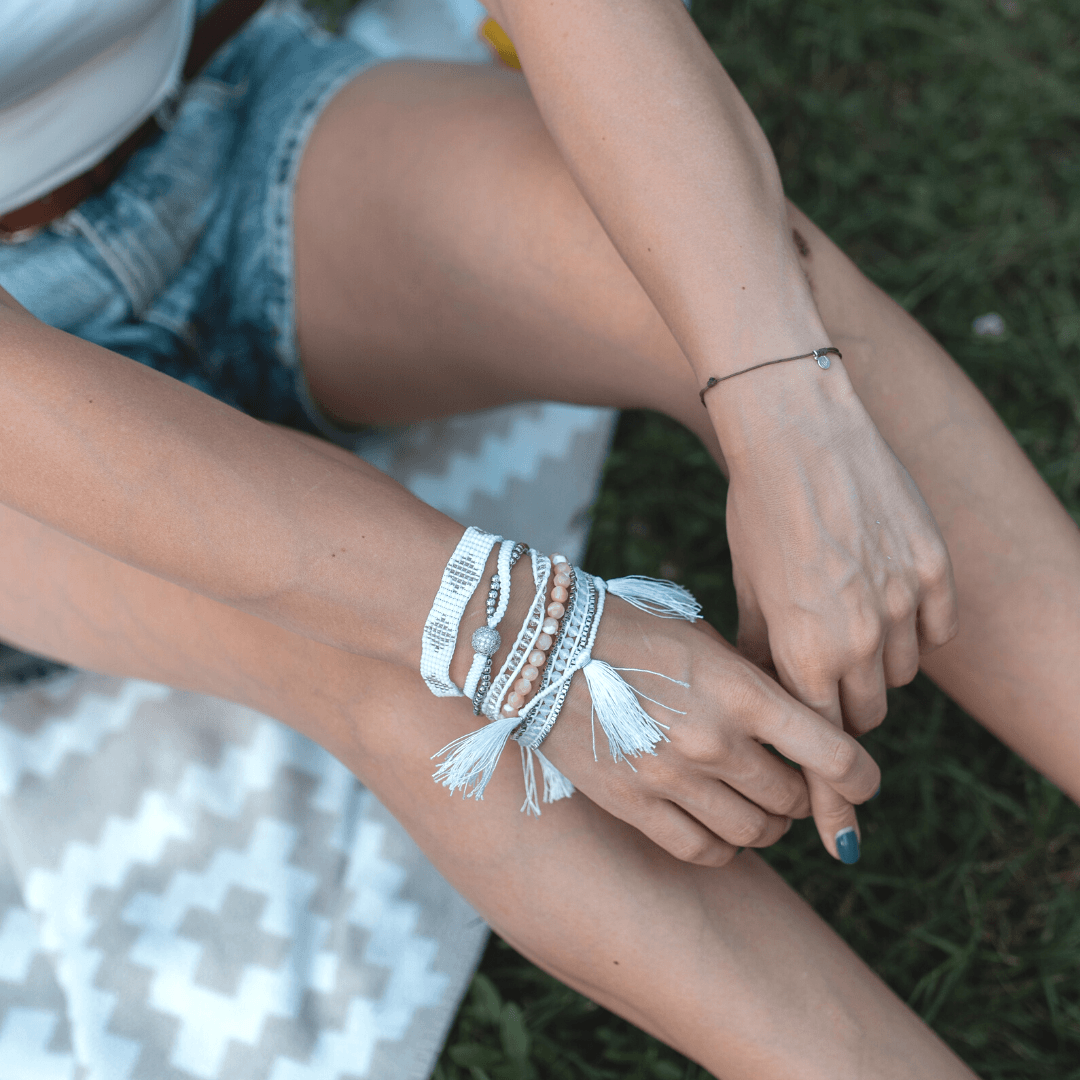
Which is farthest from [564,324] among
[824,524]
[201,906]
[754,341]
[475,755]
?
[201,906]

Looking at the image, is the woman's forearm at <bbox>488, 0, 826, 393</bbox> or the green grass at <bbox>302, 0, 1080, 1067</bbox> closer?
the woman's forearm at <bbox>488, 0, 826, 393</bbox>

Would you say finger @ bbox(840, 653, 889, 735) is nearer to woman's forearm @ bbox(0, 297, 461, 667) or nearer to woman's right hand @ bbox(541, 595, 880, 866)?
woman's right hand @ bbox(541, 595, 880, 866)

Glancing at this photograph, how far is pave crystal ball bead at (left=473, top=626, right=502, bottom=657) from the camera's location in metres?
0.84

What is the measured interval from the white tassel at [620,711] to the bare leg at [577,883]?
0.46 feet

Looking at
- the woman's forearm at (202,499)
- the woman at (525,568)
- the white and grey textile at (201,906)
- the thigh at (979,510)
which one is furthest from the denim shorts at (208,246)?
the thigh at (979,510)

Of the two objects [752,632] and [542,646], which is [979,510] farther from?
[542,646]

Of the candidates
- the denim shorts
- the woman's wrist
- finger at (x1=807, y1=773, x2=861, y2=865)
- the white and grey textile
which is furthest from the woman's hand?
the white and grey textile

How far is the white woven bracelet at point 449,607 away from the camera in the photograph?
2.75 feet

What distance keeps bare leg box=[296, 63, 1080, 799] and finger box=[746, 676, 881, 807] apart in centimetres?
24

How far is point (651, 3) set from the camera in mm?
915

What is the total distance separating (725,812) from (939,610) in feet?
0.96

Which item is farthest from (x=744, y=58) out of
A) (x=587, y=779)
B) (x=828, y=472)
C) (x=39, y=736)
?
(x=39, y=736)

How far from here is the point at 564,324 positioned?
1.05 m

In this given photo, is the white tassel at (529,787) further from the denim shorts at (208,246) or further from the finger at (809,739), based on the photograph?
the denim shorts at (208,246)
